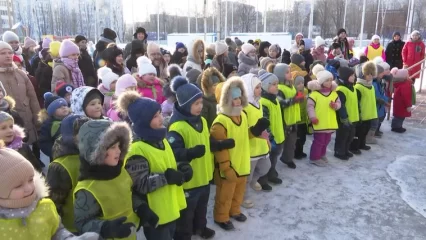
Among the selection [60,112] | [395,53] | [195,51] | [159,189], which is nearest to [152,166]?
[159,189]

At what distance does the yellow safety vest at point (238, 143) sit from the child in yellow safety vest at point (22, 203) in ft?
6.13

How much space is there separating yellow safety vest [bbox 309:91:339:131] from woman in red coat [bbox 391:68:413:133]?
8.21ft

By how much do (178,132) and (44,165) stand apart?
3032mm

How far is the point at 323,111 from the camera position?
5.14 meters

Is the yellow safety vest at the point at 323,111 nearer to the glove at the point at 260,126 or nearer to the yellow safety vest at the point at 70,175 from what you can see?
the glove at the point at 260,126

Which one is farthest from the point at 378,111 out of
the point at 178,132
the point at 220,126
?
the point at 178,132

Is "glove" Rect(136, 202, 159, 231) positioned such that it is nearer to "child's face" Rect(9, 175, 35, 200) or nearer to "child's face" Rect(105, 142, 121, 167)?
"child's face" Rect(105, 142, 121, 167)

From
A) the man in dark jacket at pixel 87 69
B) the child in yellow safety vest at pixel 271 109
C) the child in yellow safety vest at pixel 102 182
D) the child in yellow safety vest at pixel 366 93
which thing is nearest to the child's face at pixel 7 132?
the child in yellow safety vest at pixel 102 182

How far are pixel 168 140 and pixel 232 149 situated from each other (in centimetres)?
74

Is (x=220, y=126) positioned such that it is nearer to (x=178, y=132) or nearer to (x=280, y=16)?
(x=178, y=132)

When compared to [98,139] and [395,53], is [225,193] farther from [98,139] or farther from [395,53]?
[395,53]

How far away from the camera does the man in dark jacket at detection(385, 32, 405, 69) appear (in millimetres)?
10781

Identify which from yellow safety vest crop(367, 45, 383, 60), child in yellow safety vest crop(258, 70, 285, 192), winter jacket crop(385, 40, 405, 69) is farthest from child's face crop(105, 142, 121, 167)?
winter jacket crop(385, 40, 405, 69)

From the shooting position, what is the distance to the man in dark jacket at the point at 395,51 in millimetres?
10781
